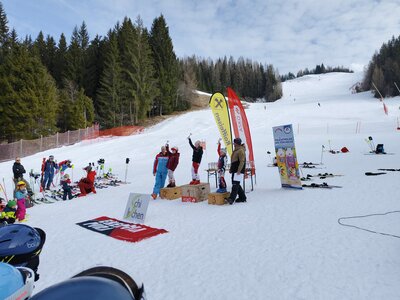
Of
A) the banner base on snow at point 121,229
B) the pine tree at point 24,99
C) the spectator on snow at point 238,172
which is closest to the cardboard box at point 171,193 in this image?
the spectator on snow at point 238,172

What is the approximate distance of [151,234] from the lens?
20.5 ft

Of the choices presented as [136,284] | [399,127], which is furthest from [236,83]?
[136,284]

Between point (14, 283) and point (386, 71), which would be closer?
point (14, 283)

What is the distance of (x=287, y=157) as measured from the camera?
10477 millimetres

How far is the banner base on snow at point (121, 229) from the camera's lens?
20.2 feet

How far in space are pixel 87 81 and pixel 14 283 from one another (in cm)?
5534

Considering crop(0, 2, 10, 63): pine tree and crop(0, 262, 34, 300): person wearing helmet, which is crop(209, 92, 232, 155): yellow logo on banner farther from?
crop(0, 2, 10, 63): pine tree

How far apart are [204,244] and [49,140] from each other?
930 inches

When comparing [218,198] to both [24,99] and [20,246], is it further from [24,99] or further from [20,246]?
[24,99]

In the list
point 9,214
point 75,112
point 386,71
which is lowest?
point 9,214

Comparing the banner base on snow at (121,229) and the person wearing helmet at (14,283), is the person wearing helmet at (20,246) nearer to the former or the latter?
the person wearing helmet at (14,283)

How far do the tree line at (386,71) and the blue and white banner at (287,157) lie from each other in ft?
185

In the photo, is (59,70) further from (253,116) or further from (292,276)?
(292,276)

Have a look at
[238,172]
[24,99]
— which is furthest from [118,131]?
[238,172]
